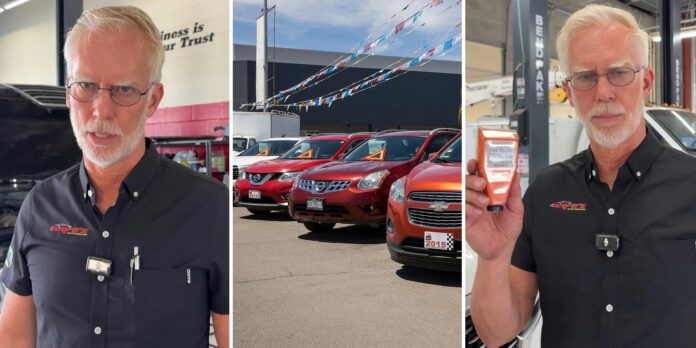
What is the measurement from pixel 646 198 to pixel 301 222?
0.58 metres

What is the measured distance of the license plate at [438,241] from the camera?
929 millimetres

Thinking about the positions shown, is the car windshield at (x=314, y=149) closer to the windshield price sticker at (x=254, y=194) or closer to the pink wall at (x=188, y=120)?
the windshield price sticker at (x=254, y=194)

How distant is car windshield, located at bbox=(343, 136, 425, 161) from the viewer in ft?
3.08

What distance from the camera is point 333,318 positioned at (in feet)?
3.20

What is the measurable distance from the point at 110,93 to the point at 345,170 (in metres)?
0.45

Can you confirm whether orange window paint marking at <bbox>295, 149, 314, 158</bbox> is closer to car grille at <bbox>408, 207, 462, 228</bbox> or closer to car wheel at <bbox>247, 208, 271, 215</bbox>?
car wheel at <bbox>247, 208, 271, 215</bbox>

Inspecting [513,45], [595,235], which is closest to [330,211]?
[595,235]

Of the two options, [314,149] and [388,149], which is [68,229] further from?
[388,149]

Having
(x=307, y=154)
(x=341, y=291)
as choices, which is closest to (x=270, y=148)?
(x=307, y=154)

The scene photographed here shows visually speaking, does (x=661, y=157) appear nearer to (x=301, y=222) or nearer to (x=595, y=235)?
(x=595, y=235)

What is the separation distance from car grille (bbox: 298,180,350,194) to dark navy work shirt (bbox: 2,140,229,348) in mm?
166

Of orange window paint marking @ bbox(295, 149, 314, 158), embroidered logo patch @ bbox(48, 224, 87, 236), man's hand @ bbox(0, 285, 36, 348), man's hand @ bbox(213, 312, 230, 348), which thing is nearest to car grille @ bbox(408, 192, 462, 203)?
orange window paint marking @ bbox(295, 149, 314, 158)

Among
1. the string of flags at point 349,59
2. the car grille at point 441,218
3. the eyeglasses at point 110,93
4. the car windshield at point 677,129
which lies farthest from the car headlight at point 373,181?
the car windshield at point 677,129

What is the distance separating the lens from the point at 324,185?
39.4 inches
